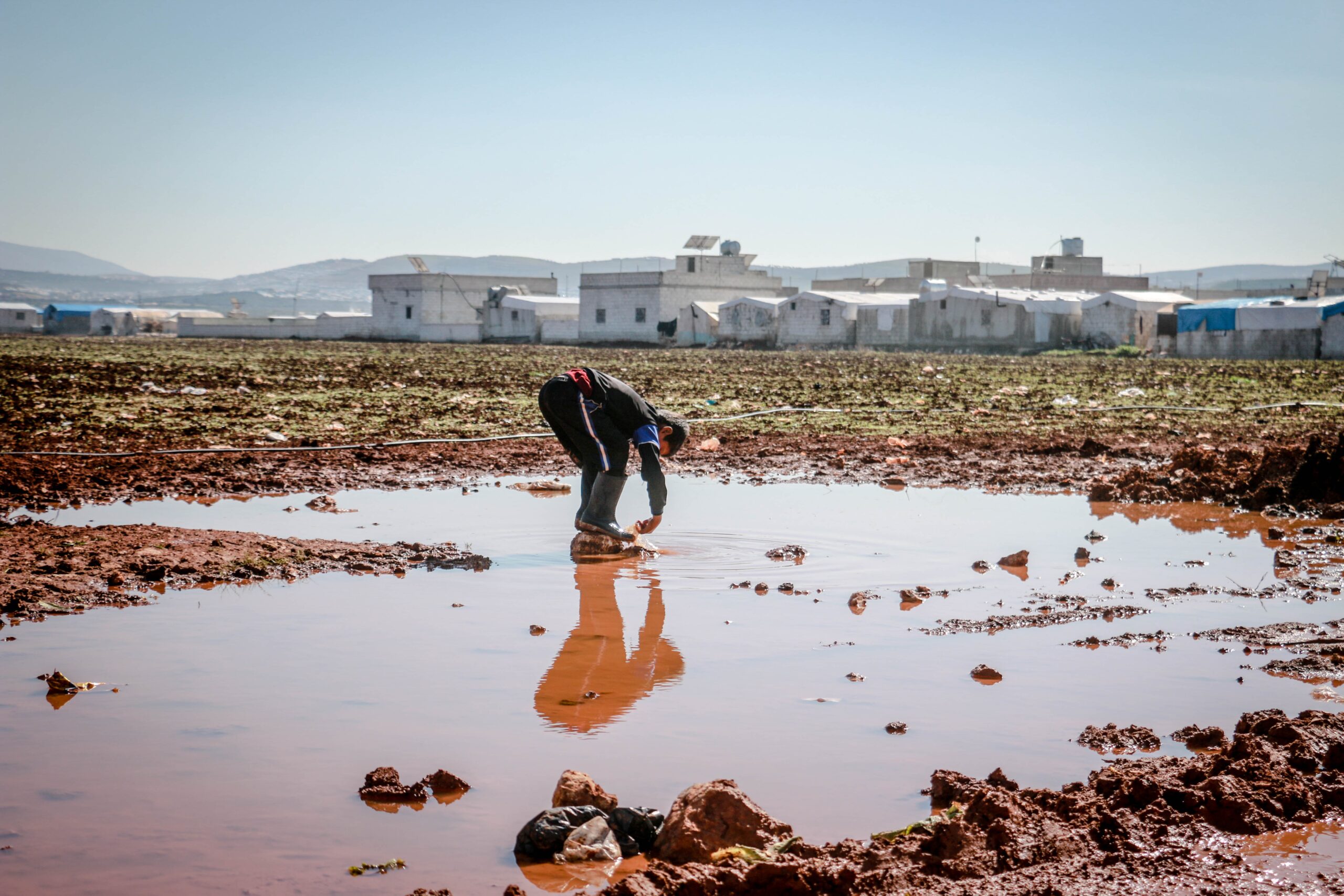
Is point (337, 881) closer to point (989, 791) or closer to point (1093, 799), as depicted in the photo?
point (989, 791)

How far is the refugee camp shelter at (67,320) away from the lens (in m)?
85.1

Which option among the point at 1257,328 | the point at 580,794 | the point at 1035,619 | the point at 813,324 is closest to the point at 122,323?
the point at 813,324

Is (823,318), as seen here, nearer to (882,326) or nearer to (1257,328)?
(882,326)

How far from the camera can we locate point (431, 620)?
21.3ft

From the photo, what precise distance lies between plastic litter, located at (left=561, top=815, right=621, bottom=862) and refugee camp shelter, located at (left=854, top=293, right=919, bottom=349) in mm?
53233

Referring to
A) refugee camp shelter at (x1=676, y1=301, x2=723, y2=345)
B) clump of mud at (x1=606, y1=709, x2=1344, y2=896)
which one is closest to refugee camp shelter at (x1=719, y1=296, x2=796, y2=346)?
refugee camp shelter at (x1=676, y1=301, x2=723, y2=345)

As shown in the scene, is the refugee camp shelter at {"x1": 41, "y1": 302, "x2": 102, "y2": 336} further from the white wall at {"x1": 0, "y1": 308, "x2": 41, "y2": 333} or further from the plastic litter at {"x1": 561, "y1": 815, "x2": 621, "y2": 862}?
the plastic litter at {"x1": 561, "y1": 815, "x2": 621, "y2": 862}

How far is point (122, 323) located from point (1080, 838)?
296ft

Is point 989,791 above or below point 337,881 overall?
above

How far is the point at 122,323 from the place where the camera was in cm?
8494

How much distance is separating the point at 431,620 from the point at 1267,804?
13.4ft

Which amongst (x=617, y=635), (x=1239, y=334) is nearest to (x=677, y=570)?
(x=617, y=635)

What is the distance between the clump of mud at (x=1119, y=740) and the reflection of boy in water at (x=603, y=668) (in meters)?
1.77

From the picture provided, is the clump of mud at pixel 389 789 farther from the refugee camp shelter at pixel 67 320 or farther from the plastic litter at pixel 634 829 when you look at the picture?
the refugee camp shelter at pixel 67 320
